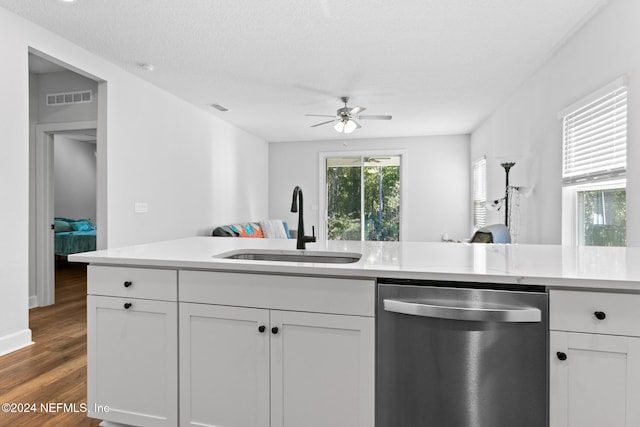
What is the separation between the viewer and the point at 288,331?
133 centimetres

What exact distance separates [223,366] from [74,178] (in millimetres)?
8138

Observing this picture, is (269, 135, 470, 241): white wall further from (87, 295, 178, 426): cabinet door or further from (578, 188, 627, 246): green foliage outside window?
(87, 295, 178, 426): cabinet door

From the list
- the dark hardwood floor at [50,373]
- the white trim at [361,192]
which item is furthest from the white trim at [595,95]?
the white trim at [361,192]

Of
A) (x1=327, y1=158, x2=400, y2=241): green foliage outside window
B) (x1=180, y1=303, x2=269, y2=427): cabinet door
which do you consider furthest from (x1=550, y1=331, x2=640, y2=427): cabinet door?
(x1=327, y1=158, x2=400, y2=241): green foliage outside window

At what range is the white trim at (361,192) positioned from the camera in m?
7.00

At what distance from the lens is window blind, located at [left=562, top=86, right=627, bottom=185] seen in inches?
90.1

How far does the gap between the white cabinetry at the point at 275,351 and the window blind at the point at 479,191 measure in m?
4.85

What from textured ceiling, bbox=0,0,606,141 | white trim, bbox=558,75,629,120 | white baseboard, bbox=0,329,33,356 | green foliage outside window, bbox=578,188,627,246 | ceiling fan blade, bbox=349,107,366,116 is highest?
textured ceiling, bbox=0,0,606,141

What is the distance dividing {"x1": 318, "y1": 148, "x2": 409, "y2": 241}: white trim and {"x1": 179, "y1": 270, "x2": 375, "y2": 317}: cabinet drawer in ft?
18.9

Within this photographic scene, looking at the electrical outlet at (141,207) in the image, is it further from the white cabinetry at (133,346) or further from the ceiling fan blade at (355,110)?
the ceiling fan blade at (355,110)

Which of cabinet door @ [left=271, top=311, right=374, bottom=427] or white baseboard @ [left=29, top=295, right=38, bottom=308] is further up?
cabinet door @ [left=271, top=311, right=374, bottom=427]

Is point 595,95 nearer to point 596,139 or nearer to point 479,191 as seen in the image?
point 596,139

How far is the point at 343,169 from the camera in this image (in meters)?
7.36

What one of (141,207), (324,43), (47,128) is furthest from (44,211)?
(324,43)
